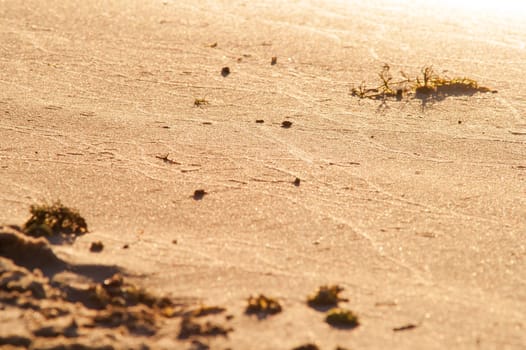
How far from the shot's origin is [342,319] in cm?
318

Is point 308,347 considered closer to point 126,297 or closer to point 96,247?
point 126,297

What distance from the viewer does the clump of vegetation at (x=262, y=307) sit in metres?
3.23

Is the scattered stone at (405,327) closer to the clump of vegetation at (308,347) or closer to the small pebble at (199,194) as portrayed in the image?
the clump of vegetation at (308,347)

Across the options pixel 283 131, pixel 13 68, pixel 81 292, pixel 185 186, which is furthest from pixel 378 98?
pixel 81 292

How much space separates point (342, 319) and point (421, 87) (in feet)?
10.9

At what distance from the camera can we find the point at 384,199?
4.44 metres

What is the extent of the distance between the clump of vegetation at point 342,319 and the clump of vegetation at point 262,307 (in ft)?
0.65

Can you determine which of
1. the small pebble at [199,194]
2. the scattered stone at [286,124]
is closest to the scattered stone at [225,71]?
the scattered stone at [286,124]

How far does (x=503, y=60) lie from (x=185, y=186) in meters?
3.60

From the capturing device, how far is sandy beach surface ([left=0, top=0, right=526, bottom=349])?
324cm

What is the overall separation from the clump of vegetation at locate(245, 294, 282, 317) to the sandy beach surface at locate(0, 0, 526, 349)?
0.03 m

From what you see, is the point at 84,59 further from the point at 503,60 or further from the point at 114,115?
the point at 503,60

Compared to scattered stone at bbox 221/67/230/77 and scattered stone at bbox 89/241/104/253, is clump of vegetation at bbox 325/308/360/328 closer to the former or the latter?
scattered stone at bbox 89/241/104/253

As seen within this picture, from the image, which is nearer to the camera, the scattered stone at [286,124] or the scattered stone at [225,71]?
the scattered stone at [286,124]
